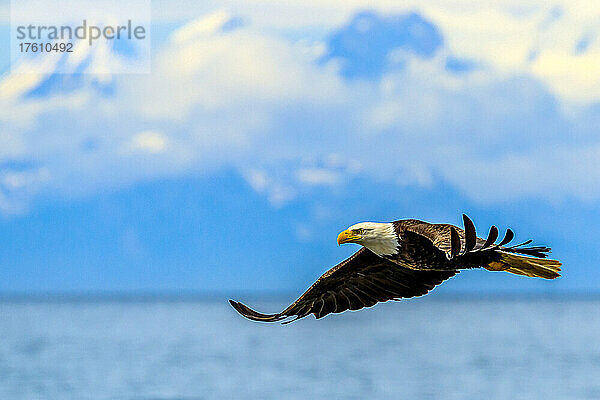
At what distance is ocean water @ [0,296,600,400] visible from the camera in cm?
3297

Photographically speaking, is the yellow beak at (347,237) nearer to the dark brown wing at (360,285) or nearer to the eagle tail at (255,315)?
the dark brown wing at (360,285)

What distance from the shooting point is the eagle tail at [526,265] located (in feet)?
30.8

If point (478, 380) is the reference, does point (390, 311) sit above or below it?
above

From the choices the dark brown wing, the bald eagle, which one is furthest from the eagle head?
the dark brown wing

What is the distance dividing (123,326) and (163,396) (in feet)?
123

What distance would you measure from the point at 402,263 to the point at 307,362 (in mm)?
29871

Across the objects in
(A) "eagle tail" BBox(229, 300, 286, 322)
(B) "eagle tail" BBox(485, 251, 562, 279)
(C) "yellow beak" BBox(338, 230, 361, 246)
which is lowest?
(A) "eagle tail" BBox(229, 300, 286, 322)

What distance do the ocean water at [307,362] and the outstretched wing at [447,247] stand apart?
22076mm

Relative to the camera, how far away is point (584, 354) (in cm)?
4372

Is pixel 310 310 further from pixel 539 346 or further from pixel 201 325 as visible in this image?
pixel 201 325

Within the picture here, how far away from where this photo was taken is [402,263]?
33.3ft

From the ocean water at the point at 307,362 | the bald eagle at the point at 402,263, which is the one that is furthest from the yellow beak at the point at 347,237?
the ocean water at the point at 307,362

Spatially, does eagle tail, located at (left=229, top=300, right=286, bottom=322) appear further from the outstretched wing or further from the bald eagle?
the outstretched wing

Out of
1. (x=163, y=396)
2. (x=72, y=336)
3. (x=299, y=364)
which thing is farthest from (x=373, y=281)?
(x=72, y=336)
